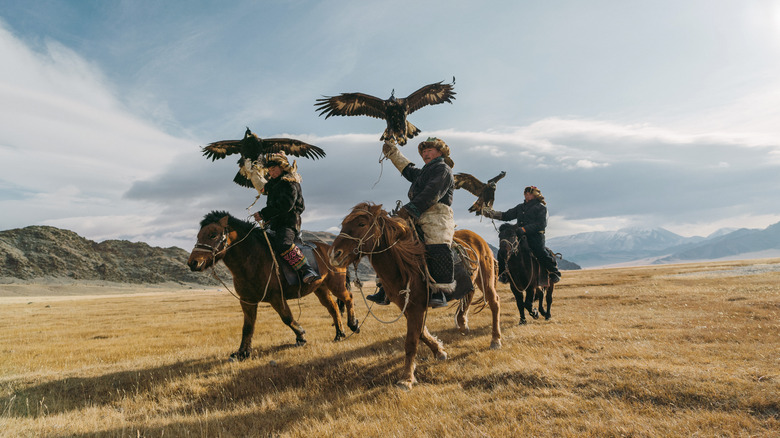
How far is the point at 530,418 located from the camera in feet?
12.5

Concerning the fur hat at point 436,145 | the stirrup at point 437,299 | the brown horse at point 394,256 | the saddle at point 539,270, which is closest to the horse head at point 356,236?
the brown horse at point 394,256

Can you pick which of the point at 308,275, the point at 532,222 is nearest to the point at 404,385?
the point at 308,275

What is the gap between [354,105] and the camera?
9.25m

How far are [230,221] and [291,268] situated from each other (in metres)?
1.53

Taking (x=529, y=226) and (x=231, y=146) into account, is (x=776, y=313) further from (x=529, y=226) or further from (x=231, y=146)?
(x=231, y=146)

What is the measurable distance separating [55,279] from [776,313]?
141943 mm

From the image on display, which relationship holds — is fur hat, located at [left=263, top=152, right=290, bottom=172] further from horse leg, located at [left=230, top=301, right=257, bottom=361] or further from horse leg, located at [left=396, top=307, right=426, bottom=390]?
horse leg, located at [left=396, top=307, right=426, bottom=390]

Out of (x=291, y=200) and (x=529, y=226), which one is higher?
(x=291, y=200)

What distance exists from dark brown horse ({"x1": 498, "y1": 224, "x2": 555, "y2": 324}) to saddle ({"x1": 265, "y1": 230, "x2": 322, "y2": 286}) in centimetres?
496

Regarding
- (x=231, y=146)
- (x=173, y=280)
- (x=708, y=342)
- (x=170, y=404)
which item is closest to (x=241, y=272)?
(x=170, y=404)

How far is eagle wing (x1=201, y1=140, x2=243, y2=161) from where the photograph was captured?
31.6 ft

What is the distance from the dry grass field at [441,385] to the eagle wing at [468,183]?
433 cm

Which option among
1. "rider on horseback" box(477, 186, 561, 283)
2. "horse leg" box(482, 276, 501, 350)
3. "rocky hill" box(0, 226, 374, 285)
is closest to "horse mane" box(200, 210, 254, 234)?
"horse leg" box(482, 276, 501, 350)

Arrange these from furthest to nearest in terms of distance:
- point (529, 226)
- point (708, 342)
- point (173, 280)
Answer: point (173, 280) < point (529, 226) < point (708, 342)
